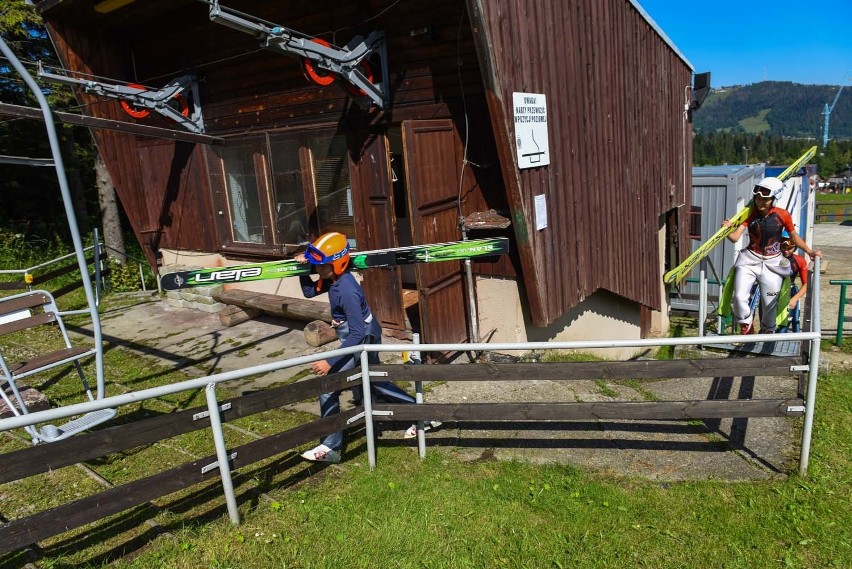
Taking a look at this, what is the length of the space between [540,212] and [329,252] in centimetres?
300

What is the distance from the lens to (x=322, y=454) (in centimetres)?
457

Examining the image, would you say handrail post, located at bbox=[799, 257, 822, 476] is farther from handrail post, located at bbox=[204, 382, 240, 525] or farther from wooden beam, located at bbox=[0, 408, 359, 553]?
handrail post, located at bbox=[204, 382, 240, 525]

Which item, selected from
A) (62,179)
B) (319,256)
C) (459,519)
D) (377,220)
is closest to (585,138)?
(377,220)

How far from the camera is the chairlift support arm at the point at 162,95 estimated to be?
8.11 m

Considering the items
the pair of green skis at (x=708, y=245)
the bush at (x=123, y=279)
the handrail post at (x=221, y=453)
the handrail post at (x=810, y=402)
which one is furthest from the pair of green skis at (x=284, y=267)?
the bush at (x=123, y=279)

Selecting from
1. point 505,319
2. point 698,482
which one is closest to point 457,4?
point 505,319

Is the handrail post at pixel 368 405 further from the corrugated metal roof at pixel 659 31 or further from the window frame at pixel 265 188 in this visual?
the corrugated metal roof at pixel 659 31

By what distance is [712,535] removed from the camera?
3.59 meters

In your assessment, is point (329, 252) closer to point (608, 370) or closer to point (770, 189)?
point (608, 370)

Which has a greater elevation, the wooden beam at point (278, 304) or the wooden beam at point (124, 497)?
the wooden beam at point (278, 304)

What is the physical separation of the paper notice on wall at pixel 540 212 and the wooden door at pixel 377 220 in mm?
1674

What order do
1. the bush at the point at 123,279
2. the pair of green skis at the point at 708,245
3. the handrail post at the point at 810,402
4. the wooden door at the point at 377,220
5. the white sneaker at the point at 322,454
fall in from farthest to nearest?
1. the bush at the point at 123,279
2. the wooden door at the point at 377,220
3. the pair of green skis at the point at 708,245
4. the white sneaker at the point at 322,454
5. the handrail post at the point at 810,402

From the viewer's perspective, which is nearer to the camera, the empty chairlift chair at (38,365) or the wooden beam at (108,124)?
the empty chairlift chair at (38,365)

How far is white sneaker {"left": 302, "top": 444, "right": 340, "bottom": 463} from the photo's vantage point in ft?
15.0
